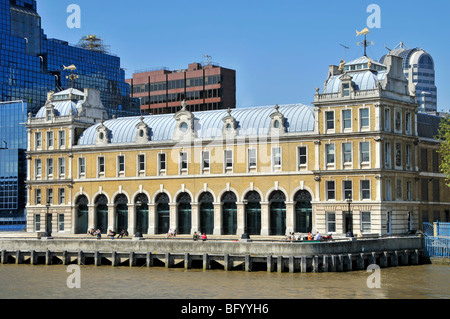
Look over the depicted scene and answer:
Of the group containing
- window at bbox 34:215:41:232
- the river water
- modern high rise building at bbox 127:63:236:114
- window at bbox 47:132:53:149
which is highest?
modern high rise building at bbox 127:63:236:114

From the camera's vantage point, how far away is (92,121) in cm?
10794

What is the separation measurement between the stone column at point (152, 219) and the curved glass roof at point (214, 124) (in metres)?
8.11

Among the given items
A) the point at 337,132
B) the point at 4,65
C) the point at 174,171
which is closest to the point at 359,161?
the point at 337,132

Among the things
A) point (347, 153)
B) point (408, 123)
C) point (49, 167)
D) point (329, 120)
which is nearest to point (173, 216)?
point (49, 167)

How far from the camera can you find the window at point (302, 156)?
88.1 m

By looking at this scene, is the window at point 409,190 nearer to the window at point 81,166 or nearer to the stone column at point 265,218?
the stone column at point 265,218

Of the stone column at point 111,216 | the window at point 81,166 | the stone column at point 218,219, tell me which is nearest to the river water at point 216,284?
the stone column at point 218,219

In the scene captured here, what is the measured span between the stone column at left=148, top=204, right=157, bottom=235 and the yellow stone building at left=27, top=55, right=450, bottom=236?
0.48ft

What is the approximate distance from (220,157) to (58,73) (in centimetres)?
10078

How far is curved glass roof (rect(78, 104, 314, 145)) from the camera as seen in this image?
295ft

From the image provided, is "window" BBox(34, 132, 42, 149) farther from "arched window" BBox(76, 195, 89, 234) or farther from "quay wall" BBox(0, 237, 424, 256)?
"quay wall" BBox(0, 237, 424, 256)

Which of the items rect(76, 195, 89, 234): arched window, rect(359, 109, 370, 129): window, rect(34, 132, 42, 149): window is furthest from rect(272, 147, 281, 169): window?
rect(34, 132, 42, 149): window

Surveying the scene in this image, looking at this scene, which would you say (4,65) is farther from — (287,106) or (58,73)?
(287,106)

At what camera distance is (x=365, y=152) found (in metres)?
84.8
